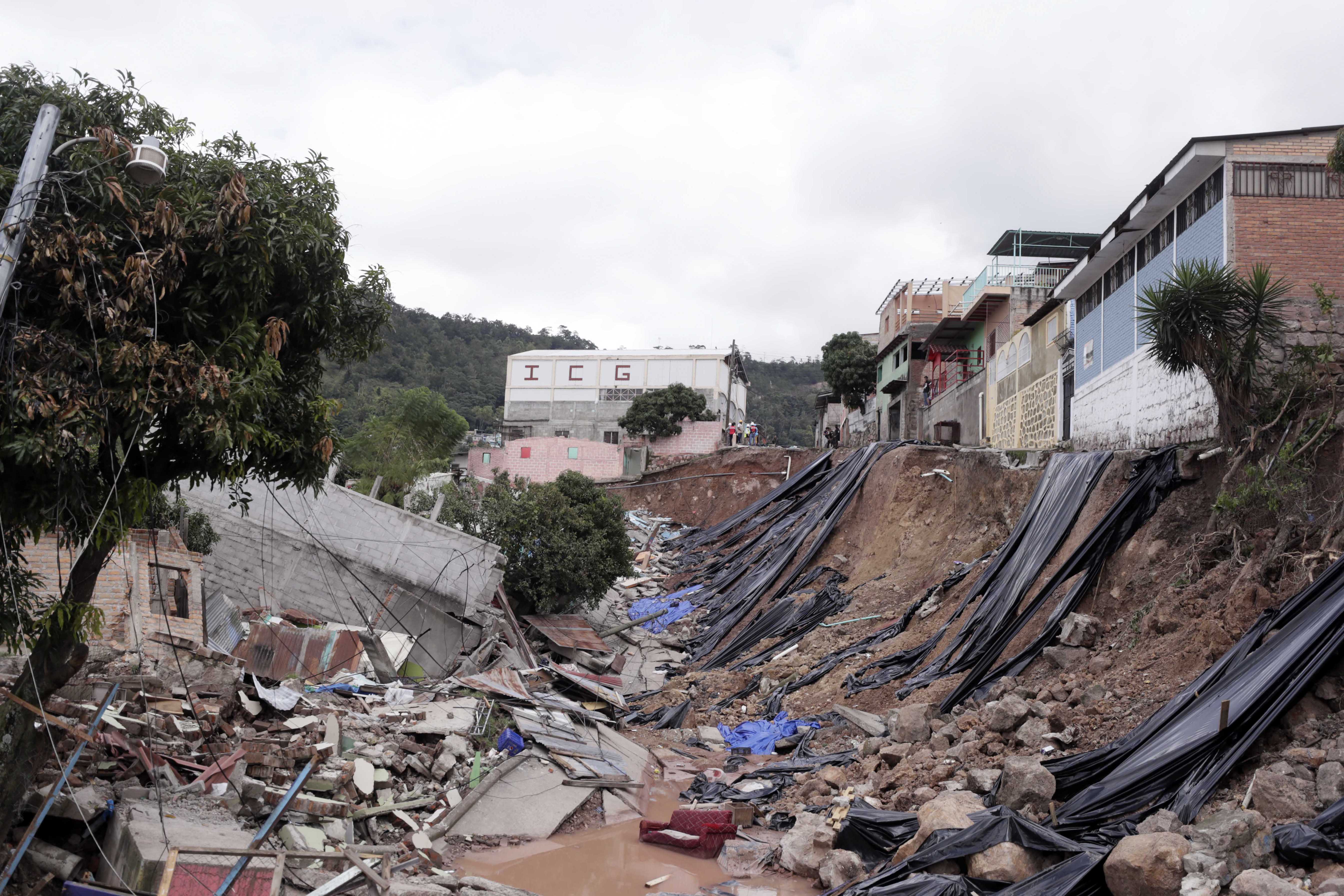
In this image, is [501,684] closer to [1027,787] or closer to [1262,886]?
[1027,787]

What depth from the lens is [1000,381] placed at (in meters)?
25.4

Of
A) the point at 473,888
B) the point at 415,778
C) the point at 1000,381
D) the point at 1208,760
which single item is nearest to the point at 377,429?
the point at 1000,381

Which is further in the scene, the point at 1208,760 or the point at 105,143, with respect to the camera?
the point at 1208,760

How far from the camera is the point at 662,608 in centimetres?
2219

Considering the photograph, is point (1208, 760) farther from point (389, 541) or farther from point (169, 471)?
point (389, 541)

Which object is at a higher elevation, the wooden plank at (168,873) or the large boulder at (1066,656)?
the large boulder at (1066,656)

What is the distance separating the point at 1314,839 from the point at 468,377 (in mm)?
54649

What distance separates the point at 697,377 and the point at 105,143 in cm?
4286

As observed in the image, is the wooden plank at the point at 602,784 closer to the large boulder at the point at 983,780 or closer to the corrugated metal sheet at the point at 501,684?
the corrugated metal sheet at the point at 501,684

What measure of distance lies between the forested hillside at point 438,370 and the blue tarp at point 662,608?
A: 1925 cm

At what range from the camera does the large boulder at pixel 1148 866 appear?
5625 mm

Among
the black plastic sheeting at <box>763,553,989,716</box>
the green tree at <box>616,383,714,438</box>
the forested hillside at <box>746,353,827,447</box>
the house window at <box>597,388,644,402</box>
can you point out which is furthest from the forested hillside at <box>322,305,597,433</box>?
the black plastic sheeting at <box>763,553,989,716</box>

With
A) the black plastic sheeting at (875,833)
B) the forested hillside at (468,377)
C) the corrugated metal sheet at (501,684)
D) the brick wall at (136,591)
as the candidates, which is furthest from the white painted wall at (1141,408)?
the forested hillside at (468,377)

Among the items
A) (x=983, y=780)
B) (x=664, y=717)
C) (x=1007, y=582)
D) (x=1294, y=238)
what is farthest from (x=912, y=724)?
(x=1294, y=238)
